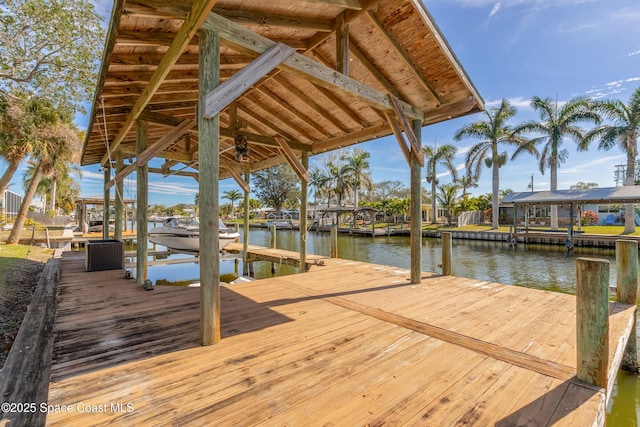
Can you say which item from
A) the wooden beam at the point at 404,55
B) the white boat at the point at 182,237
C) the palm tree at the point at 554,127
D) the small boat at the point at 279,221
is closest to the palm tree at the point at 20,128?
the white boat at the point at 182,237

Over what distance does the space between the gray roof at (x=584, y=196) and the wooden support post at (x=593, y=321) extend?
777 inches

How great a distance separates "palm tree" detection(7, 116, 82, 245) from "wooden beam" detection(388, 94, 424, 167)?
45.5 feet

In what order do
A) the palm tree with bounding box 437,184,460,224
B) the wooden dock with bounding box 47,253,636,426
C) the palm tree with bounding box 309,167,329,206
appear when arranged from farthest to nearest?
the palm tree with bounding box 309,167,329,206
the palm tree with bounding box 437,184,460,224
the wooden dock with bounding box 47,253,636,426

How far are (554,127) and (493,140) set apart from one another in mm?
4144

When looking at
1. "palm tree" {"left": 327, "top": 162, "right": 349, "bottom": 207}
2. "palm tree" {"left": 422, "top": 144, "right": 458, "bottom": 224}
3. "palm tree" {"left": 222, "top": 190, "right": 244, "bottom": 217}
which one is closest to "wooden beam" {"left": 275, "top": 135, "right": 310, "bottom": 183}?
"palm tree" {"left": 422, "top": 144, "right": 458, "bottom": 224}

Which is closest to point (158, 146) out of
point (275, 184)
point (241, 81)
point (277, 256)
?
point (241, 81)

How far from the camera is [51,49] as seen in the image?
9.35 metres

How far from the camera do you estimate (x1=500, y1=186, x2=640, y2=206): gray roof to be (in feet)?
53.7

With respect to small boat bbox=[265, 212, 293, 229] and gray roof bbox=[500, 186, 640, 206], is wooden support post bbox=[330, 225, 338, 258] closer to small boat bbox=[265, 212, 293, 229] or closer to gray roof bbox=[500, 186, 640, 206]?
gray roof bbox=[500, 186, 640, 206]

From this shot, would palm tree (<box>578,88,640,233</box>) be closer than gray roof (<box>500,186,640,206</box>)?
No

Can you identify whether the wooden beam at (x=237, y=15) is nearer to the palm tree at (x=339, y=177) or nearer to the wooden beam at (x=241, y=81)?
the wooden beam at (x=241, y=81)

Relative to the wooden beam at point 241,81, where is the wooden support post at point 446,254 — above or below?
below

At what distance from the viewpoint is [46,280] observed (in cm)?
583

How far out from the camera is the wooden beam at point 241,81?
8.80 ft
